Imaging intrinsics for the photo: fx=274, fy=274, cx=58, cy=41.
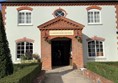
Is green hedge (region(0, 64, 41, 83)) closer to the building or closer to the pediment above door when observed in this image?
the pediment above door

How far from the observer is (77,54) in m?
26.4

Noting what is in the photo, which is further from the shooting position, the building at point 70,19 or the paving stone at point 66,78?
the building at point 70,19

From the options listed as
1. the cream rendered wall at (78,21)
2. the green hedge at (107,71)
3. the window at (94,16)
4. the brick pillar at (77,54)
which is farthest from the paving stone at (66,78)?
the window at (94,16)

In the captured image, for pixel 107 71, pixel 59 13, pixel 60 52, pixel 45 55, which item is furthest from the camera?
pixel 60 52

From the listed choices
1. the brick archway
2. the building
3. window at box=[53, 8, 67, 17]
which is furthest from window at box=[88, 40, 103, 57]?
window at box=[53, 8, 67, 17]

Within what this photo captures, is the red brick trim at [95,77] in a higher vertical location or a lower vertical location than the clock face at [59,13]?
lower

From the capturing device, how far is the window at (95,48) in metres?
29.3

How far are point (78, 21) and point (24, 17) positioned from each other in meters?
5.82

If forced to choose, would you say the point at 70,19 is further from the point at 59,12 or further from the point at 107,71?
the point at 107,71

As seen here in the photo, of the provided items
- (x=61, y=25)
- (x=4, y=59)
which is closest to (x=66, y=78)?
(x=4, y=59)

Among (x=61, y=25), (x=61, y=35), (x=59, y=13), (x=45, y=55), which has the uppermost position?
(x=59, y=13)

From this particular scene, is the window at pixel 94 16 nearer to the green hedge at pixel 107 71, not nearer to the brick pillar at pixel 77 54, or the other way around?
the brick pillar at pixel 77 54

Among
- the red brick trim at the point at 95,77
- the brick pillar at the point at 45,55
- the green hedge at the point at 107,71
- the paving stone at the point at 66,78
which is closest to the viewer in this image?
the green hedge at the point at 107,71

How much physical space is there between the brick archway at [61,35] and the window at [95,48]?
3.15m
